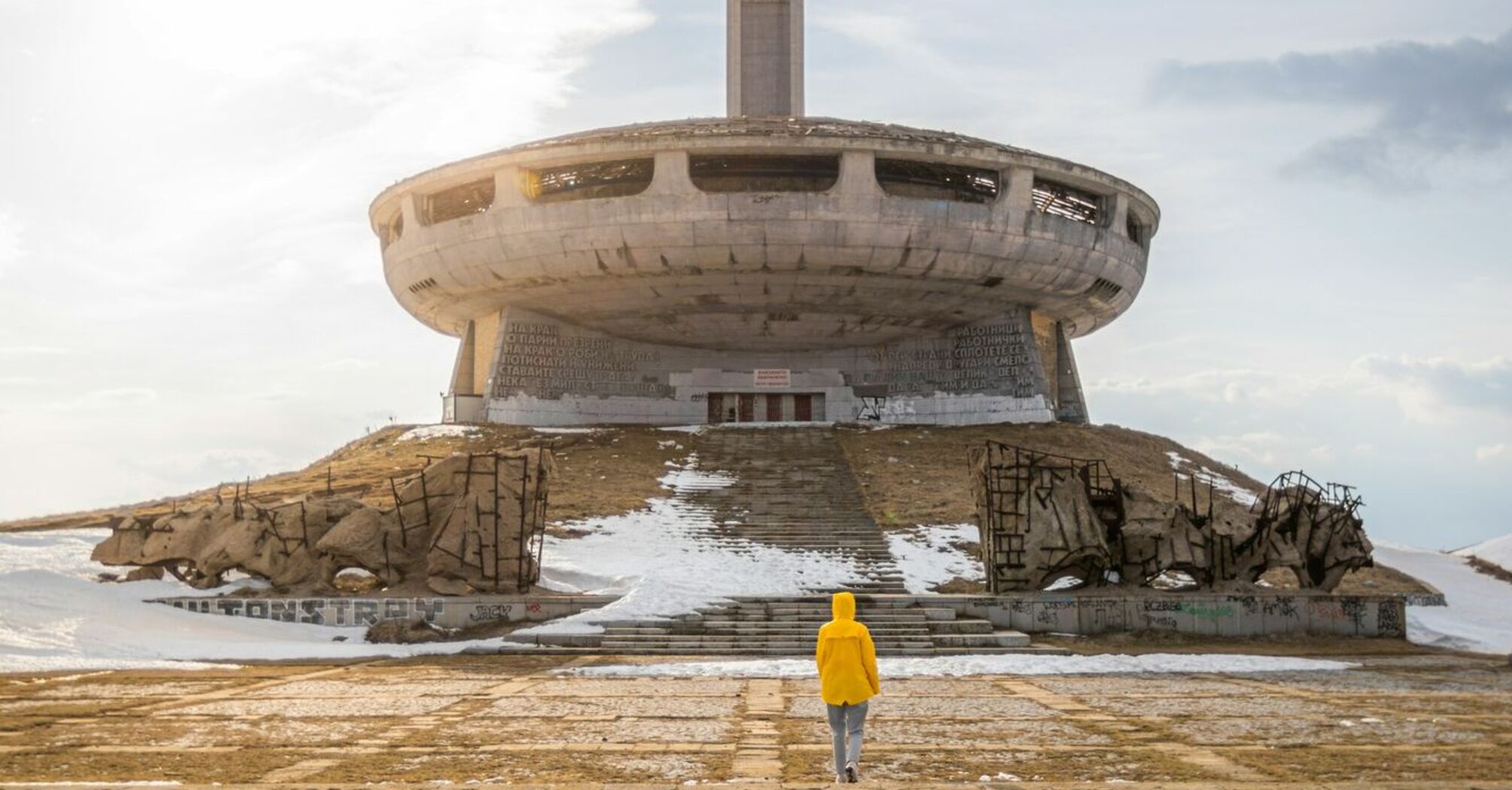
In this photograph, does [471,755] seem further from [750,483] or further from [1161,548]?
[750,483]

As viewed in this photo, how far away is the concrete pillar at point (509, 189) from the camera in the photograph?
123ft

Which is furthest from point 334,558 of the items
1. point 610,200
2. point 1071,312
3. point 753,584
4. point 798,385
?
point 1071,312

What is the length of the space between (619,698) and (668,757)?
3675 mm

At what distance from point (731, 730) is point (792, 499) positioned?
1833cm

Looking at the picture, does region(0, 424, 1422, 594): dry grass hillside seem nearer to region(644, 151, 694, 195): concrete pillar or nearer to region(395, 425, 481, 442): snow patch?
region(395, 425, 481, 442): snow patch

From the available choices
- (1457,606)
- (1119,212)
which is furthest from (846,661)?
(1119,212)

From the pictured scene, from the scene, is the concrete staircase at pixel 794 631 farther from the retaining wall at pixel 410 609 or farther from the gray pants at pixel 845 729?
the gray pants at pixel 845 729

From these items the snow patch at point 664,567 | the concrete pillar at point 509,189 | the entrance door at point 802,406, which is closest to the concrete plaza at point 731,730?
the snow patch at point 664,567

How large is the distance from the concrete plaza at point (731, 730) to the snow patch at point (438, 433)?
21000 mm

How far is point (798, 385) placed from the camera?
4319 cm

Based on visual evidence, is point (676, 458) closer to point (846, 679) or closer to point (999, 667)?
point (999, 667)

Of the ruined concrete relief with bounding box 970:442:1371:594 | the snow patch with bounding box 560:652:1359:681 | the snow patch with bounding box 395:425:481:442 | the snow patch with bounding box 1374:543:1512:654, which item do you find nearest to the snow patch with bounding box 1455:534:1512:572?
the snow patch with bounding box 1374:543:1512:654

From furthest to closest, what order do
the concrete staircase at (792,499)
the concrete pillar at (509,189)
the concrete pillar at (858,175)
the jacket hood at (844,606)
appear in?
the concrete pillar at (509,189) < the concrete pillar at (858,175) < the concrete staircase at (792,499) < the jacket hood at (844,606)

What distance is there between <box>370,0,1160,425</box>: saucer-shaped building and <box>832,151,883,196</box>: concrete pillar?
0.06 metres
